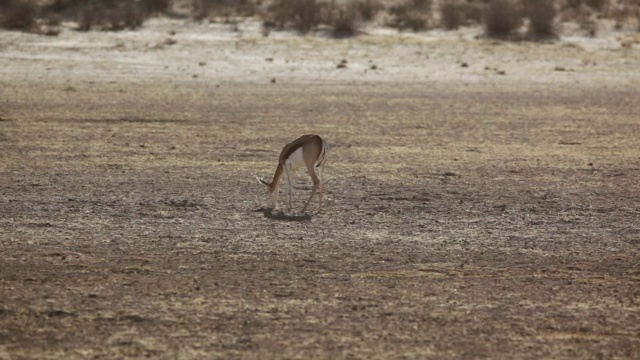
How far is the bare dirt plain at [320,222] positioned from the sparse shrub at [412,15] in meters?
7.12

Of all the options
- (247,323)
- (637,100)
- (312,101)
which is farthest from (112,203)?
(637,100)

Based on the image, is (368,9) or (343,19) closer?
(343,19)

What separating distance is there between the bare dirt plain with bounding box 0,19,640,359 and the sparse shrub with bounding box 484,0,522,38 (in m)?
7.00

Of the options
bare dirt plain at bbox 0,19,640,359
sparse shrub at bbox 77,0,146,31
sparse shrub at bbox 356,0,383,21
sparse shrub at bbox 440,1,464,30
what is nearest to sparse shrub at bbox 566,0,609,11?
sparse shrub at bbox 440,1,464,30

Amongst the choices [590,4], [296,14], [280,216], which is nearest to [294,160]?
[280,216]

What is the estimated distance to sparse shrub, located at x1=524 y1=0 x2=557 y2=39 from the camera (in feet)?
112

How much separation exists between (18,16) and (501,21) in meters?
12.9

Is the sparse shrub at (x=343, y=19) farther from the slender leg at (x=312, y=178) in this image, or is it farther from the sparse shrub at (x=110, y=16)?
the slender leg at (x=312, y=178)

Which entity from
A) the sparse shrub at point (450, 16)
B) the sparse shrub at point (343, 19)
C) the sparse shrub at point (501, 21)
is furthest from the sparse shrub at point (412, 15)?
the sparse shrub at point (501, 21)

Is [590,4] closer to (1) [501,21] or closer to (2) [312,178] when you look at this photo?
(1) [501,21]

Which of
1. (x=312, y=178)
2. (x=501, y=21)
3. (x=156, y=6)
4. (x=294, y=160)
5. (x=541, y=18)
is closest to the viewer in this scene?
(x=294, y=160)

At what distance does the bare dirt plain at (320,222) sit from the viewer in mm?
8641

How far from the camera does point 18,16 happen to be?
3312cm

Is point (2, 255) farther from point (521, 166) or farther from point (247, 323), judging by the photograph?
point (521, 166)
